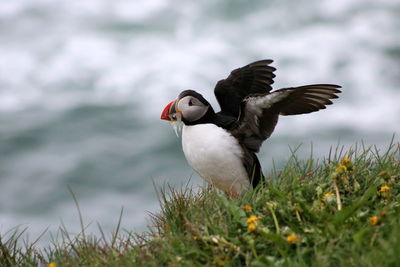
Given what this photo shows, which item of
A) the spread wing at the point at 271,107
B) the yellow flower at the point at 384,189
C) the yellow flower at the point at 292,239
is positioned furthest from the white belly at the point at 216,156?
the yellow flower at the point at 292,239

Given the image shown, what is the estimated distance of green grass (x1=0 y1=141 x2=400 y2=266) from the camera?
372cm

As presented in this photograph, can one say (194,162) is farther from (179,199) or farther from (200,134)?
(179,199)

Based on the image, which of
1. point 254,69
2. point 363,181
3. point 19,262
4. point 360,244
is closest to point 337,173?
point 363,181

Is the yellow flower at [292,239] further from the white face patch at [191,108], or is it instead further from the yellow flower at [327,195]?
the white face patch at [191,108]

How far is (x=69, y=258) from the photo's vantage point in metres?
4.44

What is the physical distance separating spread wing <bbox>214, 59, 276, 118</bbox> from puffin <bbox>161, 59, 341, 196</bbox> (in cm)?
22

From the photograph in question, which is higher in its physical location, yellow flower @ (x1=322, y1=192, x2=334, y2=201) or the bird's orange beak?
the bird's orange beak

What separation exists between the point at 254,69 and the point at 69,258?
242 centimetres

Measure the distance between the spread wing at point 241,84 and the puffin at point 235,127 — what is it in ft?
0.73

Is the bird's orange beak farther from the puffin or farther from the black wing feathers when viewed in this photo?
the black wing feathers

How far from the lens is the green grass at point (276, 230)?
146 inches

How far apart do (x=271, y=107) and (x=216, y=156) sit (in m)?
0.61

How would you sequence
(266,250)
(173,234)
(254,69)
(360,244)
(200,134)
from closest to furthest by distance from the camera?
(360,244) < (266,250) < (173,234) < (200,134) < (254,69)

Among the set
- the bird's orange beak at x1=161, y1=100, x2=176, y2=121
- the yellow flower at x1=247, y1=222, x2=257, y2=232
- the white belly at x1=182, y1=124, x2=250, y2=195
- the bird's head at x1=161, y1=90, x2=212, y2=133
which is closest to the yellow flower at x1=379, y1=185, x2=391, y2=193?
the yellow flower at x1=247, y1=222, x2=257, y2=232
